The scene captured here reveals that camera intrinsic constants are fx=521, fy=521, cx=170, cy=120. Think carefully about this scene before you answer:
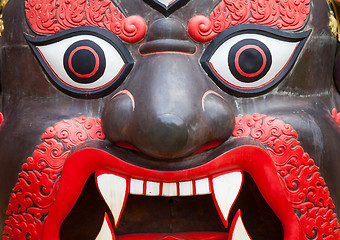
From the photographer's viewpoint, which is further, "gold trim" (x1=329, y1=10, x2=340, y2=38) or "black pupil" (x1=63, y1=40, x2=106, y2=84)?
"gold trim" (x1=329, y1=10, x2=340, y2=38)

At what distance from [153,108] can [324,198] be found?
89 centimetres

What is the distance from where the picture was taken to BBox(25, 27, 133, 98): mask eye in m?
2.34

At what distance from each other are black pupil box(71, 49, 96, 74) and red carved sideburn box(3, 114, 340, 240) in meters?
0.24

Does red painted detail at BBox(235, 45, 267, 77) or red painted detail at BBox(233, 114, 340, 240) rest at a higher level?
red painted detail at BBox(235, 45, 267, 77)

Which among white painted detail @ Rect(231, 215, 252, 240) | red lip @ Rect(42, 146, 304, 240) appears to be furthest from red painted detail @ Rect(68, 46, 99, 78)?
white painted detail @ Rect(231, 215, 252, 240)

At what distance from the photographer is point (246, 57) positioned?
231 cm

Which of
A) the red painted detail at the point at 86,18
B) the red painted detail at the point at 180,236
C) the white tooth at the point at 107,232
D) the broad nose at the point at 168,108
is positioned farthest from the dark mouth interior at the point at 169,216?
the red painted detail at the point at 86,18

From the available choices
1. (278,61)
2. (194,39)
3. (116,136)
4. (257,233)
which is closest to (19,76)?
(116,136)

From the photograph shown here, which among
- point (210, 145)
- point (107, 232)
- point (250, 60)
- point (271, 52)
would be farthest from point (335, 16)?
point (107, 232)

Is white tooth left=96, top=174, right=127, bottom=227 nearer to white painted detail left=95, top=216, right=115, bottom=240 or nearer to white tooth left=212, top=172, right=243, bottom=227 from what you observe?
white painted detail left=95, top=216, right=115, bottom=240

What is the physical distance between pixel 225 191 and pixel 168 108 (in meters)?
0.45

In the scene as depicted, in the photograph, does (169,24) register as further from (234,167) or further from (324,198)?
(324,198)

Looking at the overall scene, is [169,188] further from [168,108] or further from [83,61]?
[83,61]

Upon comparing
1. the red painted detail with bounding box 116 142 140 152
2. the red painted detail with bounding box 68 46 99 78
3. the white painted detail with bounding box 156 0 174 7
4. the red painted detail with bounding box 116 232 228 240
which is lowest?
the red painted detail with bounding box 116 232 228 240
